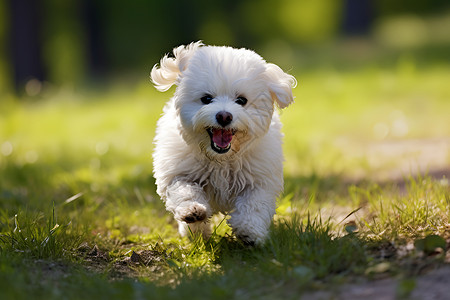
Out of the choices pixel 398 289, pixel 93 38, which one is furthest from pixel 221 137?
pixel 93 38

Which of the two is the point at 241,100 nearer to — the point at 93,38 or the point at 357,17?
the point at 357,17

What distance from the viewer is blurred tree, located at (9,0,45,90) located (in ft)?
59.0

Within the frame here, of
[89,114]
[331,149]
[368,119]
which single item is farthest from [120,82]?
[331,149]

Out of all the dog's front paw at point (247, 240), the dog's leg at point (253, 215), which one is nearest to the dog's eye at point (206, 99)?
the dog's leg at point (253, 215)

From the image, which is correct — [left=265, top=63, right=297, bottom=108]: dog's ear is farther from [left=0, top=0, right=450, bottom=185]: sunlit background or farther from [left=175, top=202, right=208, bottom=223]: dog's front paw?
[left=0, top=0, right=450, bottom=185]: sunlit background

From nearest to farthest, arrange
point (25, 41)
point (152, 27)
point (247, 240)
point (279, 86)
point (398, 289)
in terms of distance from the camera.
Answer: point (398, 289) < point (247, 240) < point (279, 86) < point (25, 41) < point (152, 27)

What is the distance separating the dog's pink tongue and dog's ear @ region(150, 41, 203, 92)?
572 mm

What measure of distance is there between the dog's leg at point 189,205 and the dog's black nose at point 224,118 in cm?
53

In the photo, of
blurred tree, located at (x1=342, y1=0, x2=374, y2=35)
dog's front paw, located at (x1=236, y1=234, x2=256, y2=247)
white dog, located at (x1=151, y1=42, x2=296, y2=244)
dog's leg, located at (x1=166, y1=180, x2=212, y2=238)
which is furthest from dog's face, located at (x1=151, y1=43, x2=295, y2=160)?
blurred tree, located at (x1=342, y1=0, x2=374, y2=35)

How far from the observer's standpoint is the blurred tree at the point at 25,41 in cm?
1797

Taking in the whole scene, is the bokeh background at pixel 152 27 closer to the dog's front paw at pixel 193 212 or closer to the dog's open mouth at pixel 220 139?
the dog's open mouth at pixel 220 139

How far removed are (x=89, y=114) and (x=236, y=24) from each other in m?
22.3

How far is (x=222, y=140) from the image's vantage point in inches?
156

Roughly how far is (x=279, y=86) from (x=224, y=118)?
575 mm
